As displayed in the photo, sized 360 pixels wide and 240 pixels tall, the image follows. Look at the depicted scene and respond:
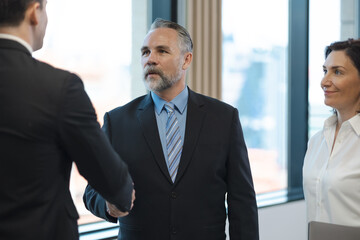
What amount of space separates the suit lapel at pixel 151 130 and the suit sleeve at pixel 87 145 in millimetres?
619

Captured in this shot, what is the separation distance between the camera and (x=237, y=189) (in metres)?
2.06

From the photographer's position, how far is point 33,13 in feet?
4.04

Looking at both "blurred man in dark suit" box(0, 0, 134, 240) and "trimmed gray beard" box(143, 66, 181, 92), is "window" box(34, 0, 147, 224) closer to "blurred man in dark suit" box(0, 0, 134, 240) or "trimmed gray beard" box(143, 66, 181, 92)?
"trimmed gray beard" box(143, 66, 181, 92)

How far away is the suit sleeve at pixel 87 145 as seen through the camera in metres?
1.21

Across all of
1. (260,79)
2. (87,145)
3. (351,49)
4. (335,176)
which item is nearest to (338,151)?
(335,176)

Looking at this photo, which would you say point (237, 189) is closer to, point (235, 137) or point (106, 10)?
point (235, 137)

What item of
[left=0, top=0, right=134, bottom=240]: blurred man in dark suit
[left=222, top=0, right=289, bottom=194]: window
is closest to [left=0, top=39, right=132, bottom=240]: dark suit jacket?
[left=0, top=0, right=134, bottom=240]: blurred man in dark suit

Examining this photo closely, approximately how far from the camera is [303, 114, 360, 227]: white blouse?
2330mm

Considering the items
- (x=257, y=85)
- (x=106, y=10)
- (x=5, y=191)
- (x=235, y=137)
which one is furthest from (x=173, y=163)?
(x=257, y=85)

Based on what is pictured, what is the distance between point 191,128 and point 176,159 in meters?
0.17

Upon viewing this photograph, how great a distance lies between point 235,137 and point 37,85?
1.13 metres

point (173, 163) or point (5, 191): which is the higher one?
point (5, 191)

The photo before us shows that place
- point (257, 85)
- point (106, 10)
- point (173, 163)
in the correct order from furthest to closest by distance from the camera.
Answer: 1. point (257, 85)
2. point (106, 10)
3. point (173, 163)

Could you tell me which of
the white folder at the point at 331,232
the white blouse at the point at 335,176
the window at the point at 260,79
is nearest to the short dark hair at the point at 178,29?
the white blouse at the point at 335,176
